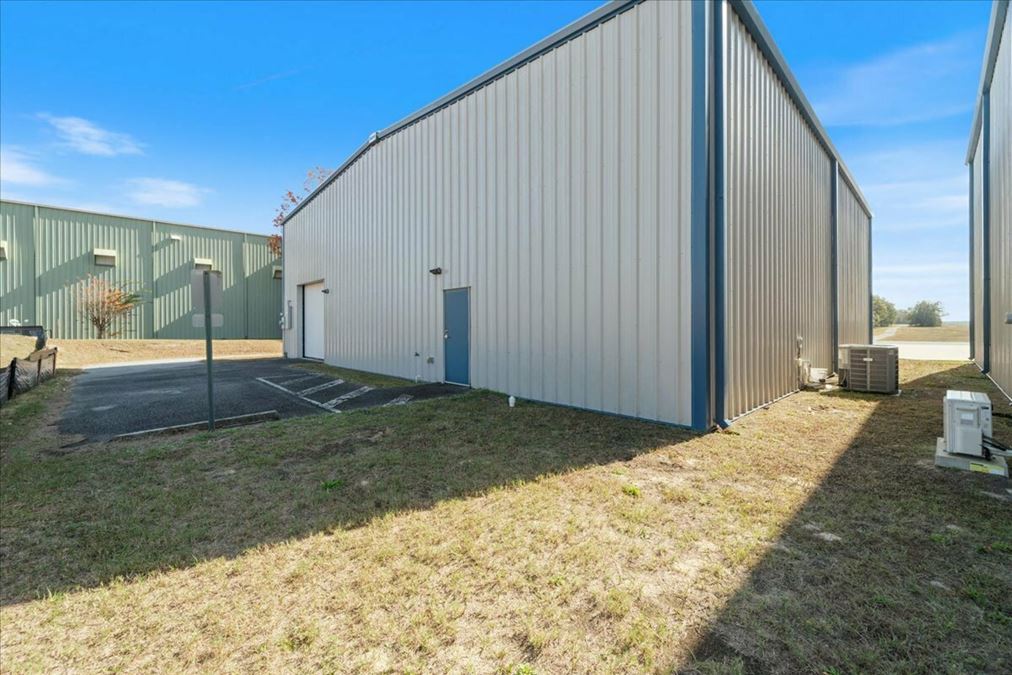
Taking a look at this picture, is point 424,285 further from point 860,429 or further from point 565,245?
point 860,429

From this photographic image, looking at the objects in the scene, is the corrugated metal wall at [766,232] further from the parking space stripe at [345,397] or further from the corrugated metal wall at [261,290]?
the corrugated metal wall at [261,290]

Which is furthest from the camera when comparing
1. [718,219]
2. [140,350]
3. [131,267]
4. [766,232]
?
[131,267]

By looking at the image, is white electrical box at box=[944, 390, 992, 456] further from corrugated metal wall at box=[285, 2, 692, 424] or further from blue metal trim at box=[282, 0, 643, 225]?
blue metal trim at box=[282, 0, 643, 225]

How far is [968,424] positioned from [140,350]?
26480 millimetres

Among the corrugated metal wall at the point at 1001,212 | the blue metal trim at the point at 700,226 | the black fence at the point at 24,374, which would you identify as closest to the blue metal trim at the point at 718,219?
the blue metal trim at the point at 700,226

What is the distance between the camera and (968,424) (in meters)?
4.28

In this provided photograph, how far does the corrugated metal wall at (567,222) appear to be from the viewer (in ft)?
19.7

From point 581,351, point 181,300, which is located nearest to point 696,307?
point 581,351

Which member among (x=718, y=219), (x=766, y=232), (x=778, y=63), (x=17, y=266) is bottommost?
(x=718, y=219)

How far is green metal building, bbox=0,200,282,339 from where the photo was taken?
20719 millimetres

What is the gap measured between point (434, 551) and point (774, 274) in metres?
7.71

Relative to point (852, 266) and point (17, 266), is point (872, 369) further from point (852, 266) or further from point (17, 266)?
point (17, 266)

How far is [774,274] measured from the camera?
26.1 feet

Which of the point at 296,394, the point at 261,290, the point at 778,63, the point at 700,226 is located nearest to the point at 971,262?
the point at 778,63
